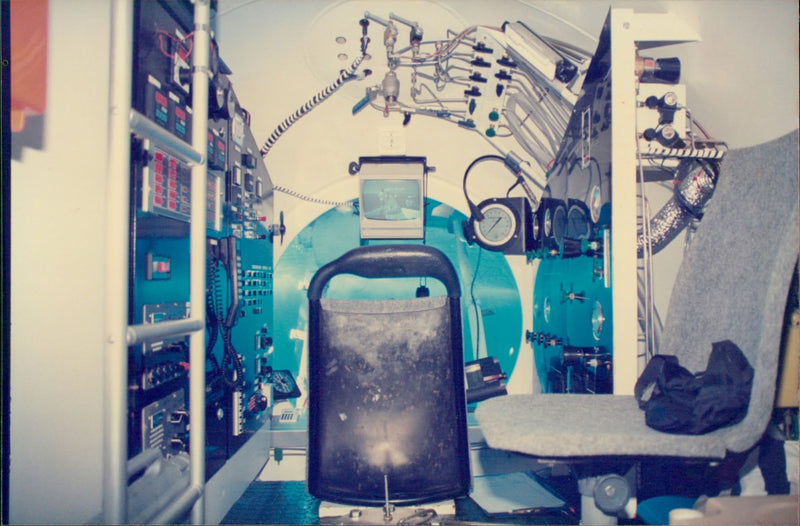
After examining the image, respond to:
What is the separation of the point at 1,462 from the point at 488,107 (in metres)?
2.56

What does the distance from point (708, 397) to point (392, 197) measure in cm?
198

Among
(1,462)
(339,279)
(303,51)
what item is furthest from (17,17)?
(339,279)

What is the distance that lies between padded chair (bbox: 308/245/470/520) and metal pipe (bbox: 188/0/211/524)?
13.1 inches

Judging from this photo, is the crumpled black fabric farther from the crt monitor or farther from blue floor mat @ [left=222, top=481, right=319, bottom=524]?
the crt monitor

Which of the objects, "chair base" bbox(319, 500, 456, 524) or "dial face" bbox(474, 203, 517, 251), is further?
"dial face" bbox(474, 203, 517, 251)

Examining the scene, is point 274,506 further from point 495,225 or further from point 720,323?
point 720,323

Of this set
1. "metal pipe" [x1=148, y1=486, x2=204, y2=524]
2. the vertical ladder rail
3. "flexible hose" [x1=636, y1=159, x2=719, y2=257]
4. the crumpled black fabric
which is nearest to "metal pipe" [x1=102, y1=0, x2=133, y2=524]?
the vertical ladder rail

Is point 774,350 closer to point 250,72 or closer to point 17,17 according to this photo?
point 17,17

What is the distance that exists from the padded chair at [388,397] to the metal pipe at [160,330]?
1.09 feet

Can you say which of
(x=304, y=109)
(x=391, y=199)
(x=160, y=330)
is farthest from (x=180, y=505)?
(x=304, y=109)

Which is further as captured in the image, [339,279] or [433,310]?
[339,279]

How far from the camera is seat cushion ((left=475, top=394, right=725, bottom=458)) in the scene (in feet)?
2.51

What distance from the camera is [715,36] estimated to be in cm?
139

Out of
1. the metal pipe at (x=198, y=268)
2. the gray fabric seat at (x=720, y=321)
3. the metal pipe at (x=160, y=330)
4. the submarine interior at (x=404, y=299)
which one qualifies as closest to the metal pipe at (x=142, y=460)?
the submarine interior at (x=404, y=299)
